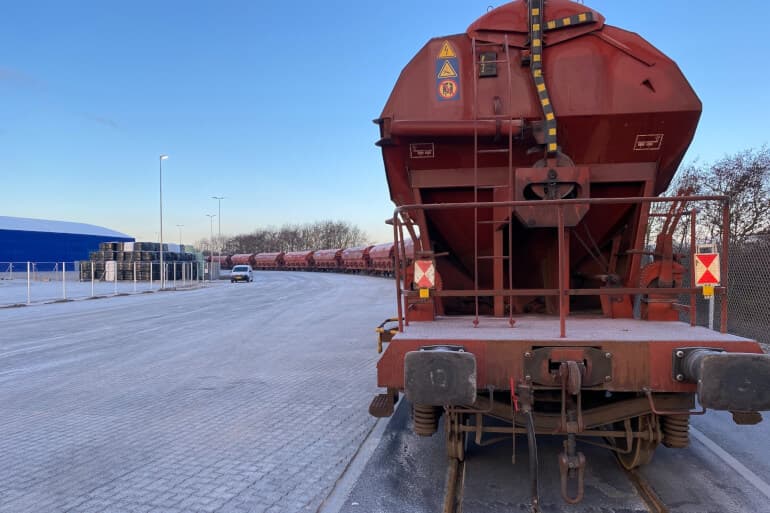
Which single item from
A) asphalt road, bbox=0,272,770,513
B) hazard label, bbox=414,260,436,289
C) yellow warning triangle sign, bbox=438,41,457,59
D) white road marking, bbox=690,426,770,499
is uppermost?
yellow warning triangle sign, bbox=438,41,457,59

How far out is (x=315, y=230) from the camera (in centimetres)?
11294

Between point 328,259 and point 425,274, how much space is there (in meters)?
55.7

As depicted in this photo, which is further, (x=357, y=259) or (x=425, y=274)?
(x=357, y=259)

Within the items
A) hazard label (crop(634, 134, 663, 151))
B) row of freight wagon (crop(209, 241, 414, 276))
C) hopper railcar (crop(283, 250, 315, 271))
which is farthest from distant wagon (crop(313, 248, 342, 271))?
hazard label (crop(634, 134, 663, 151))

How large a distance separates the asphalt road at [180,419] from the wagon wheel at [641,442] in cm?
227

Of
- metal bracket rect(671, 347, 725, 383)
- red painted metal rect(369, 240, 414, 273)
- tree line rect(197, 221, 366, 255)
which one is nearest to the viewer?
metal bracket rect(671, 347, 725, 383)

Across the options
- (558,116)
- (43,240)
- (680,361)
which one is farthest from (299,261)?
(680,361)

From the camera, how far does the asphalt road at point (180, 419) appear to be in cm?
400

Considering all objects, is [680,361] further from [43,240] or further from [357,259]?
[43,240]

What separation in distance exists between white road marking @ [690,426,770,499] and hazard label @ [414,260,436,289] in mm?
2833

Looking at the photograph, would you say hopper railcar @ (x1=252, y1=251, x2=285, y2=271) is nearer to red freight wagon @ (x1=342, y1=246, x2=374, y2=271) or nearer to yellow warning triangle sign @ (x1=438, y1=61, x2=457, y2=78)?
red freight wagon @ (x1=342, y1=246, x2=374, y2=271)

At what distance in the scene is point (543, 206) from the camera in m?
4.53

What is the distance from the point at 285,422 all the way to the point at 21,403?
11.5ft

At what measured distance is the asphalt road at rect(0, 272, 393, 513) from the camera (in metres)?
4.00
